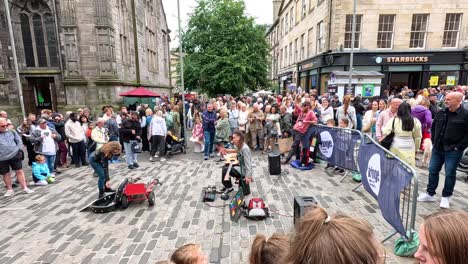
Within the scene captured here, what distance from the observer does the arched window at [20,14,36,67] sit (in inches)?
660

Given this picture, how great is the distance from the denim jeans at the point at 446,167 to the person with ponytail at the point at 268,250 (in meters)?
4.27

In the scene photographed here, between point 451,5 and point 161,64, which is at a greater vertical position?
point 451,5

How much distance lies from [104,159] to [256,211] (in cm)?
345

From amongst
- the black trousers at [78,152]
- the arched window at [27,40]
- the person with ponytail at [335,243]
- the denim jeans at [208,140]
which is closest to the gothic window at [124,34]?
the arched window at [27,40]

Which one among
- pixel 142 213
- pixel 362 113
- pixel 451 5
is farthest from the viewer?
pixel 451 5

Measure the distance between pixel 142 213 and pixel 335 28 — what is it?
20.2m

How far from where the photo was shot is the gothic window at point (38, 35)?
16.7 metres

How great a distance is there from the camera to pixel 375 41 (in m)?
20.0

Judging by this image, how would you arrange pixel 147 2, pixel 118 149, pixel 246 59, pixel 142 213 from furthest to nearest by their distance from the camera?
pixel 147 2 < pixel 246 59 < pixel 118 149 < pixel 142 213

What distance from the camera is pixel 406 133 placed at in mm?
4883

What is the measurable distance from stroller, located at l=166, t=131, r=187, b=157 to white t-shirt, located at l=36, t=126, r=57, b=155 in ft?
12.4

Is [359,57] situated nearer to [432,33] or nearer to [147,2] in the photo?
[432,33]

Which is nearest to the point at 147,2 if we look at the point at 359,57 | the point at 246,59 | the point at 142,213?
the point at 246,59

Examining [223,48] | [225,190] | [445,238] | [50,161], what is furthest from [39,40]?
[445,238]
